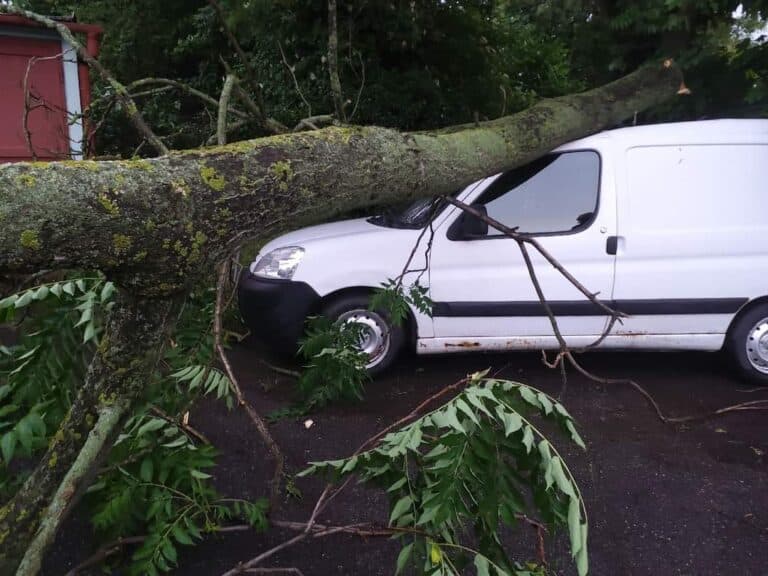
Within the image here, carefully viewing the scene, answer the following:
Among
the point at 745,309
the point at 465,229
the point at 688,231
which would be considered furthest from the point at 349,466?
the point at 745,309

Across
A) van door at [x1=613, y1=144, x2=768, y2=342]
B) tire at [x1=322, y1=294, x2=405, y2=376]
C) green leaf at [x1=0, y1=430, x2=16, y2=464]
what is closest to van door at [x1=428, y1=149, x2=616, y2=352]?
van door at [x1=613, y1=144, x2=768, y2=342]

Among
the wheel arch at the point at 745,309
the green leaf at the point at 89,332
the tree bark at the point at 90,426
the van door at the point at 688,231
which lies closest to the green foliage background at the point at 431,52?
the van door at the point at 688,231

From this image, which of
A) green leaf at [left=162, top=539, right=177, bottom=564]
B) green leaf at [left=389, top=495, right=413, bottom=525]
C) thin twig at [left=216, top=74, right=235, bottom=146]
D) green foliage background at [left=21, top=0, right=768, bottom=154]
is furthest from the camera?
green foliage background at [left=21, top=0, right=768, bottom=154]

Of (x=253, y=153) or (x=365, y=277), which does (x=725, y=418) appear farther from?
(x=253, y=153)

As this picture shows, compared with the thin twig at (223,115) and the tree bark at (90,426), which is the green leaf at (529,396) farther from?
the thin twig at (223,115)

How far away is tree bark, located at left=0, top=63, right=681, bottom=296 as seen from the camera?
1.23m

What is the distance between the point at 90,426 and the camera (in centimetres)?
161

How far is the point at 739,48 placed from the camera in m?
5.96

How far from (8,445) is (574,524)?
60.7 inches

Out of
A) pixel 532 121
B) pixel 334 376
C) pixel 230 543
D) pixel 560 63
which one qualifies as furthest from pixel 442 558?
pixel 560 63

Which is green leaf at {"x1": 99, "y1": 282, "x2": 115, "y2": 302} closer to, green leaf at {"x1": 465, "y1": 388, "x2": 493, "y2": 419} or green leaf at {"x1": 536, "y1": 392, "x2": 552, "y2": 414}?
green leaf at {"x1": 465, "y1": 388, "x2": 493, "y2": 419}

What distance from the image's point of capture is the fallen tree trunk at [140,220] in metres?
1.24

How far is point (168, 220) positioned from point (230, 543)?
1.90m

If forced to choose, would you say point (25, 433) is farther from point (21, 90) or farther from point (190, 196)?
point (21, 90)
